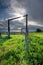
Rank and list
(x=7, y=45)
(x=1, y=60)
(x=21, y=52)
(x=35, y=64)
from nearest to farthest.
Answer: (x=35, y=64) < (x=1, y=60) < (x=21, y=52) < (x=7, y=45)

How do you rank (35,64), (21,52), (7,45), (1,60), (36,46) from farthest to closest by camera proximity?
(7,45) → (36,46) → (21,52) → (1,60) → (35,64)

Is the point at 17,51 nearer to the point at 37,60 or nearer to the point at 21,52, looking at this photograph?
the point at 21,52

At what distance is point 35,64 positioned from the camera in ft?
51.5

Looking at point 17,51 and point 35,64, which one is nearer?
point 35,64

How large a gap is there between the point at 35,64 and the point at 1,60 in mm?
3389

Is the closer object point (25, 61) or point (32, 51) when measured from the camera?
point (25, 61)

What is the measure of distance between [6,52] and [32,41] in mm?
4430

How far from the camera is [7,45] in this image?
21.5 metres

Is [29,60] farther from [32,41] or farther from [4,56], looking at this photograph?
[32,41]

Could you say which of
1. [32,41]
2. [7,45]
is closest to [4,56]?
[7,45]

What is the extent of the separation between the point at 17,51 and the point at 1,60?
7.25 feet

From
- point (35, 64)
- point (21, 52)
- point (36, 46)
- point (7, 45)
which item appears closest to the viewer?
point (35, 64)

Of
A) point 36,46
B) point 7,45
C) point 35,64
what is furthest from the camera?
point 7,45

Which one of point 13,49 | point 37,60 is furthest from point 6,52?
point 37,60
